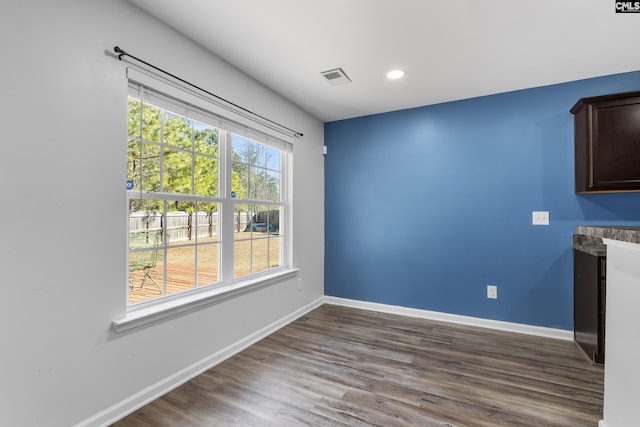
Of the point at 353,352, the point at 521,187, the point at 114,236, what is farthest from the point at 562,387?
the point at 114,236

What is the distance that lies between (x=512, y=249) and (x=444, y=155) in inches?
49.6

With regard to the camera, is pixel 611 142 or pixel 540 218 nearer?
pixel 611 142

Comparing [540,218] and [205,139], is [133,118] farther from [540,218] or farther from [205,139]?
[540,218]

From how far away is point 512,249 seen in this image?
311 centimetres

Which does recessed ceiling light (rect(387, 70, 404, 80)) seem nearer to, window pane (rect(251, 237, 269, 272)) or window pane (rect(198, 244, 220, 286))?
window pane (rect(251, 237, 269, 272))

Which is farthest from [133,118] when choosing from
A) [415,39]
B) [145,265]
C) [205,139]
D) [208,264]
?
[415,39]

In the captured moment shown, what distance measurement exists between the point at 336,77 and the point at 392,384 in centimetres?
265

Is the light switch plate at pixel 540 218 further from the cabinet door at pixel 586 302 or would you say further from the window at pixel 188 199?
the window at pixel 188 199

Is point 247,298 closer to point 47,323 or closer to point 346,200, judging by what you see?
point 47,323

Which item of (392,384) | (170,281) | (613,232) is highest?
(613,232)

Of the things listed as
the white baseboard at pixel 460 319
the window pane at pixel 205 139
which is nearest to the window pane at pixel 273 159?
the window pane at pixel 205 139

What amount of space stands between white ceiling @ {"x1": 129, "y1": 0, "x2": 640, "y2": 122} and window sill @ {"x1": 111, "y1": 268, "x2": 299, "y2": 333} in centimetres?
197

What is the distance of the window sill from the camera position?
5.84ft

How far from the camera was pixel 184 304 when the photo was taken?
210cm
